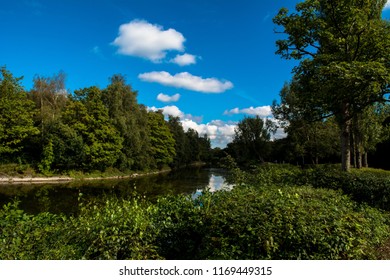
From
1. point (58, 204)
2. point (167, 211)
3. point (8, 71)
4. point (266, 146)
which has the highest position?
Result: point (8, 71)

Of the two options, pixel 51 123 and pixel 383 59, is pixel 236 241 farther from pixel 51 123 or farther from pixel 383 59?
pixel 51 123

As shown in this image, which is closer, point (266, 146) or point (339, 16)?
point (339, 16)

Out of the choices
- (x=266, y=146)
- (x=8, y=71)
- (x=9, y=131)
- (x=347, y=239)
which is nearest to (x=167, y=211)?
(x=347, y=239)

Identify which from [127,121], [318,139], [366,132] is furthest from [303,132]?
[127,121]

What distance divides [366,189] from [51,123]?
34.5 m

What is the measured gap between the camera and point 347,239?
15.2 feet

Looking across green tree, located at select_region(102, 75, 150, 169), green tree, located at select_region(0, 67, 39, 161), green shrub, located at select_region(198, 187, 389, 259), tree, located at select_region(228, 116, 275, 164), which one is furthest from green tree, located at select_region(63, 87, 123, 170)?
green shrub, located at select_region(198, 187, 389, 259)

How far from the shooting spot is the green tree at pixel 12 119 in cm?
3216

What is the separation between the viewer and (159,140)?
181 feet

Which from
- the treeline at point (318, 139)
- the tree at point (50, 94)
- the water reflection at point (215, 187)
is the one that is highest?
the tree at point (50, 94)

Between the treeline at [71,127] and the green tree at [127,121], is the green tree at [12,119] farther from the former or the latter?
the green tree at [127,121]

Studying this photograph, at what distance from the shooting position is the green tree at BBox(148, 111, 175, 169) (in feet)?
179

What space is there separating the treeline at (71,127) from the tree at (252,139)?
16436 mm

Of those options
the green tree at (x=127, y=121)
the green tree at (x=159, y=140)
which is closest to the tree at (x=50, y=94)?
the green tree at (x=127, y=121)
